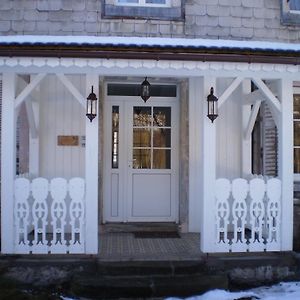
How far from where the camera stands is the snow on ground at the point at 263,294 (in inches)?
221

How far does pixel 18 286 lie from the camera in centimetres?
597

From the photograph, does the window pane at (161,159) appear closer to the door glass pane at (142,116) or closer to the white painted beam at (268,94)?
the door glass pane at (142,116)

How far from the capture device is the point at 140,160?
8359 mm

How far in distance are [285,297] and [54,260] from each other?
3.12m

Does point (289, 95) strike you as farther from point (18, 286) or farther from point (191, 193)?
point (18, 286)

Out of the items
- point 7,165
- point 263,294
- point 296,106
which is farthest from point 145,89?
point 263,294

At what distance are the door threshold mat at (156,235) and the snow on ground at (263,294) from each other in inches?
77.3

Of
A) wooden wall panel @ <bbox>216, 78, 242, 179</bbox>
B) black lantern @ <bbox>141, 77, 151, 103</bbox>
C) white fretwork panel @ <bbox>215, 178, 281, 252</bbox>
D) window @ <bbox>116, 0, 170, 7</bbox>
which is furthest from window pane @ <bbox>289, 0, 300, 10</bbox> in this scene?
white fretwork panel @ <bbox>215, 178, 281, 252</bbox>

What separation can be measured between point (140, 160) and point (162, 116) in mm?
938

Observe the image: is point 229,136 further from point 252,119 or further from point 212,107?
point 212,107

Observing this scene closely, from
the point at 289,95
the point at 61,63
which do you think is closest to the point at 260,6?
the point at 289,95

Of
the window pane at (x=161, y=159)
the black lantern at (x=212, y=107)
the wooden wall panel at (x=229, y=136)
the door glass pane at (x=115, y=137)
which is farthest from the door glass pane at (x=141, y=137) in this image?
the black lantern at (x=212, y=107)

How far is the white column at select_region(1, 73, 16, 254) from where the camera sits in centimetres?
616

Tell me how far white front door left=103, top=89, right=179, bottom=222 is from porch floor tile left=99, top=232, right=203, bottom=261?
0.64 m
